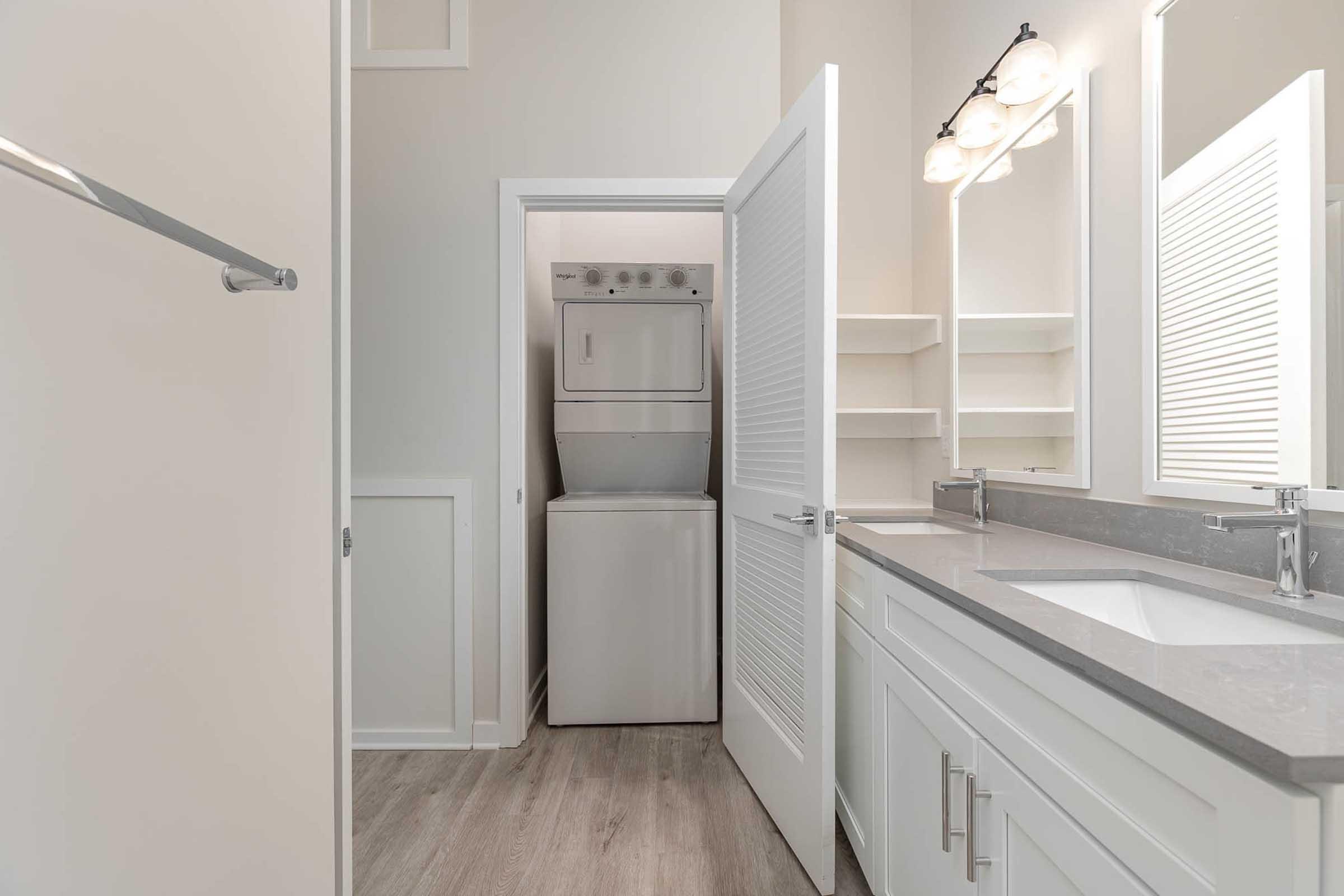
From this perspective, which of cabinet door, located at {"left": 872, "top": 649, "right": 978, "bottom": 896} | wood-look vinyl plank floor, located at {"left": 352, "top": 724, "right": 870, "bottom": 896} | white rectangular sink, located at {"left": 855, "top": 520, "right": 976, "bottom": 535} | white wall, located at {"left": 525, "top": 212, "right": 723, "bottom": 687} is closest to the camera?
cabinet door, located at {"left": 872, "top": 649, "right": 978, "bottom": 896}

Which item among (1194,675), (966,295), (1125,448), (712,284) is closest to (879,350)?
(966,295)

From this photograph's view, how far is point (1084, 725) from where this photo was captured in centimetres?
77

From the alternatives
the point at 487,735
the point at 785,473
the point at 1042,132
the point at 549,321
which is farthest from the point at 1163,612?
the point at 549,321

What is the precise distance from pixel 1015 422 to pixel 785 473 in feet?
2.48

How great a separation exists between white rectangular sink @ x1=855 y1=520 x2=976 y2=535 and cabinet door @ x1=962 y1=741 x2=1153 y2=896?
1.09 meters

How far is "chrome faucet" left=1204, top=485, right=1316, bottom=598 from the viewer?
1.00m

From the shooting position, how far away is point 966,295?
223 cm

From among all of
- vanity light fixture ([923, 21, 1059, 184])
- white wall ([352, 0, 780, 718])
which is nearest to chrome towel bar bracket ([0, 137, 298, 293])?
white wall ([352, 0, 780, 718])

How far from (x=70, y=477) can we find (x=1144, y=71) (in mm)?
1942

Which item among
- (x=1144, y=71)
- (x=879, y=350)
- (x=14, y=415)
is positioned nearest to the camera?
(x=14, y=415)

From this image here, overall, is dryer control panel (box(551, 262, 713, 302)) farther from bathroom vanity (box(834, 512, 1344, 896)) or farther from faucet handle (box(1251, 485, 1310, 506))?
faucet handle (box(1251, 485, 1310, 506))

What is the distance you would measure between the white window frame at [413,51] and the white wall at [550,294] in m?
0.59

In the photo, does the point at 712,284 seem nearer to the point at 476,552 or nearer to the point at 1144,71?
the point at 476,552

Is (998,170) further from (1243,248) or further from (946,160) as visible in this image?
(1243,248)
